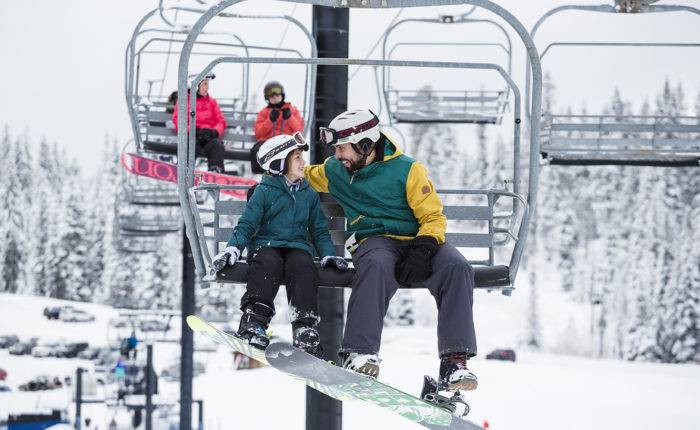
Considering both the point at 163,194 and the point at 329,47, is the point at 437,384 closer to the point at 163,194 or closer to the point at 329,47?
the point at 329,47

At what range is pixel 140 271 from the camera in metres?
57.7

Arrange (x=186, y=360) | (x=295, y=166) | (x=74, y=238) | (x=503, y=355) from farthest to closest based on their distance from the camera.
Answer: (x=74, y=238) → (x=503, y=355) → (x=186, y=360) → (x=295, y=166)

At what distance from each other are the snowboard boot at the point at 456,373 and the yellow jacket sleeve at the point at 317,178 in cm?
117

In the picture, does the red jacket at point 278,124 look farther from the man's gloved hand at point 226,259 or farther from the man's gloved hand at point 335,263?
the man's gloved hand at point 226,259

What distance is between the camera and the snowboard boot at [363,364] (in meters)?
4.55

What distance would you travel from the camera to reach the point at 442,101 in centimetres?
1075

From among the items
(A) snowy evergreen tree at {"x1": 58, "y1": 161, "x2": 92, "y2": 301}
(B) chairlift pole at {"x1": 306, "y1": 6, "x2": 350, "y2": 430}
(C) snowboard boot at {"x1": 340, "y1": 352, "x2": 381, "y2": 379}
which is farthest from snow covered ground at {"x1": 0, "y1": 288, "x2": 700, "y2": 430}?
(C) snowboard boot at {"x1": 340, "y1": 352, "x2": 381, "y2": 379}

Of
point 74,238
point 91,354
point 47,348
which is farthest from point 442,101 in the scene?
point 74,238

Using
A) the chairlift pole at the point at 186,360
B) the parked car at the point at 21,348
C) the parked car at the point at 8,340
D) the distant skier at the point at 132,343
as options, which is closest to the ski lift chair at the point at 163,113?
the chairlift pole at the point at 186,360

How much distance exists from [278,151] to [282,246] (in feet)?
1.54

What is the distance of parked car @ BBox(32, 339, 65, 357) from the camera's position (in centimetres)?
4844

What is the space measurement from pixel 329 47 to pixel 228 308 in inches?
1819

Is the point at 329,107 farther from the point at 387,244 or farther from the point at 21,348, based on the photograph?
the point at 21,348

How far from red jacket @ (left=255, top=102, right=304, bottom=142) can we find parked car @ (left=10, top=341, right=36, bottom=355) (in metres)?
41.8
